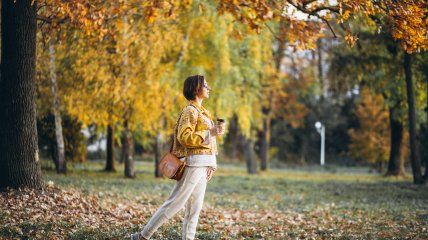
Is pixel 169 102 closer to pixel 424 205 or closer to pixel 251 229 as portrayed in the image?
pixel 424 205

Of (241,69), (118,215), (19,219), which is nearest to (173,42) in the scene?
(241,69)

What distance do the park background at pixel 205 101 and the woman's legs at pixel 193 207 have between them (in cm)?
160

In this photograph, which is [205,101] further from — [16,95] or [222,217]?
[16,95]

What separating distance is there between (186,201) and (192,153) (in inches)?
24.4

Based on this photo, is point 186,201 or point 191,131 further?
point 186,201

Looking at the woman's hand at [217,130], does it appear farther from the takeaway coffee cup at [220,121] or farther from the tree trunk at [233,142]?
the tree trunk at [233,142]

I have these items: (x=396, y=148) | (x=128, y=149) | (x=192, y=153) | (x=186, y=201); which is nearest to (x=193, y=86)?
(x=192, y=153)

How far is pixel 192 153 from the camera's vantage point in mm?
6625

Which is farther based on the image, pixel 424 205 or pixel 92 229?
pixel 424 205

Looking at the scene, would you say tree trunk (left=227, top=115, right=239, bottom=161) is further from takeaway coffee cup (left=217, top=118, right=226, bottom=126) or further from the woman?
takeaway coffee cup (left=217, top=118, right=226, bottom=126)

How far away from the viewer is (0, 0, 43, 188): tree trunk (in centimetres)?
1053

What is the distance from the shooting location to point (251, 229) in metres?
9.42

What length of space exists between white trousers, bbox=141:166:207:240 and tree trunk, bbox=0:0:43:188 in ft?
15.9

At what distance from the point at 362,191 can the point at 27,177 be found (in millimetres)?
12880
